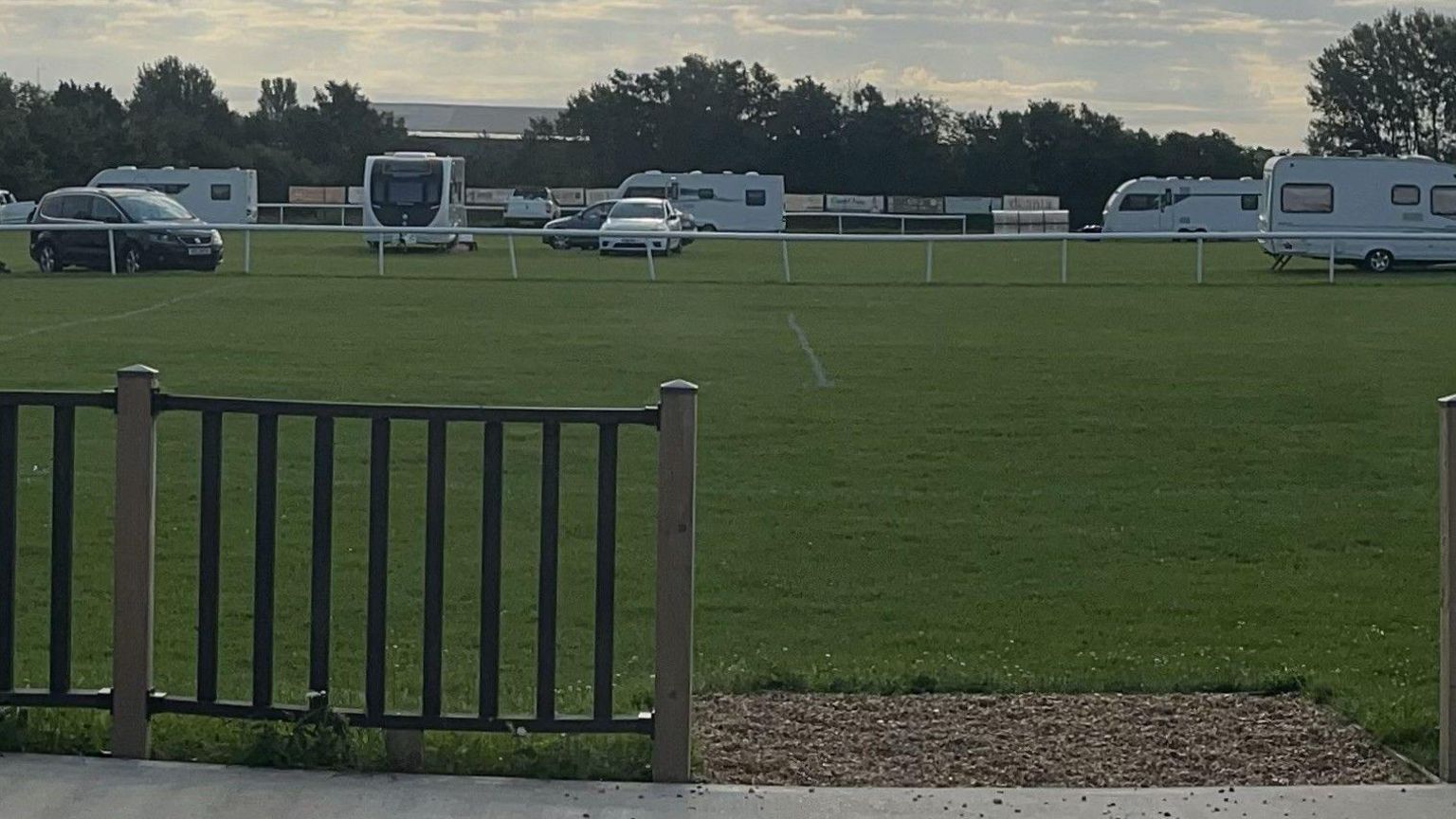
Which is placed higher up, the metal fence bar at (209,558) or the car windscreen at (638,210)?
the car windscreen at (638,210)

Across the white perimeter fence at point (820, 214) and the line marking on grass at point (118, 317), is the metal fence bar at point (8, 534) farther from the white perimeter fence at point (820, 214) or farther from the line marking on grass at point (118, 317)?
the white perimeter fence at point (820, 214)

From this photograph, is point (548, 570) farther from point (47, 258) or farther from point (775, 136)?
point (775, 136)

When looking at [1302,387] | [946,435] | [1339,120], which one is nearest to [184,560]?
[946,435]

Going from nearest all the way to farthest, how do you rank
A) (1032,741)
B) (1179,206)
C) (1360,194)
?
(1032,741) < (1360,194) < (1179,206)

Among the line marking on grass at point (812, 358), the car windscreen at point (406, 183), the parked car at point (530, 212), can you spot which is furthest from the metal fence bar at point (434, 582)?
the parked car at point (530, 212)

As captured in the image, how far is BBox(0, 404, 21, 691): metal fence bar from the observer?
601 cm

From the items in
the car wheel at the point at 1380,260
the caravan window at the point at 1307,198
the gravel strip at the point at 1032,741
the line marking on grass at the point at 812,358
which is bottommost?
the gravel strip at the point at 1032,741

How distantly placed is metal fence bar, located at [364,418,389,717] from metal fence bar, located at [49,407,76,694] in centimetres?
88

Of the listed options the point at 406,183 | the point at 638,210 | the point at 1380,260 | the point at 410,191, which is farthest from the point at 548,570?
the point at 406,183

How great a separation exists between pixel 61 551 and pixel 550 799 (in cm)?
160

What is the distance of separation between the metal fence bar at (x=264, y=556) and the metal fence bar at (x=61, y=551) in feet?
1.80

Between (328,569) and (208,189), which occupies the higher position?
(208,189)

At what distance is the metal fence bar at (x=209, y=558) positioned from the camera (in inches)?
234

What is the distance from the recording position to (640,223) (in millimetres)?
45688
